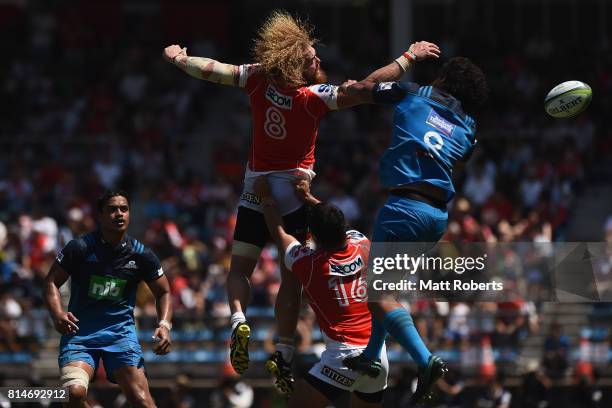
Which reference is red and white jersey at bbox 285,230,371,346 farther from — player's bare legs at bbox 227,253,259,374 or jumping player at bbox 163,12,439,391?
player's bare legs at bbox 227,253,259,374

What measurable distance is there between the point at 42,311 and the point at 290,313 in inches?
380

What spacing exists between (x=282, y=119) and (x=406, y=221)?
1547 mm

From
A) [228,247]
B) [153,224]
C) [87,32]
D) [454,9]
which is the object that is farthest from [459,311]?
[87,32]

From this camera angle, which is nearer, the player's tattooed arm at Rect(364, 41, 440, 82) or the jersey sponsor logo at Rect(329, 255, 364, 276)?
the player's tattooed arm at Rect(364, 41, 440, 82)

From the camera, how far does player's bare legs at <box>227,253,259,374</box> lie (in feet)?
35.1

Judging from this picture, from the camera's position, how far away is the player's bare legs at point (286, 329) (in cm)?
1100

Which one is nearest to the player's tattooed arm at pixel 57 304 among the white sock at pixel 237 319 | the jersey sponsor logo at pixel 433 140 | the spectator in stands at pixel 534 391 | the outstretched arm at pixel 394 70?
the white sock at pixel 237 319

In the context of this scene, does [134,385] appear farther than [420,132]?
Yes

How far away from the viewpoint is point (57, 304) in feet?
35.6

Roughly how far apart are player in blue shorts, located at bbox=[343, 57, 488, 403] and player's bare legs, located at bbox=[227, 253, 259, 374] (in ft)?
3.86

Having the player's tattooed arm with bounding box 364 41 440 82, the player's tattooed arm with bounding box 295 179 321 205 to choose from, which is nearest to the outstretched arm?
the player's tattooed arm with bounding box 364 41 440 82

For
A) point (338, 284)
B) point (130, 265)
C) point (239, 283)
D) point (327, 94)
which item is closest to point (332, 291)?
point (338, 284)

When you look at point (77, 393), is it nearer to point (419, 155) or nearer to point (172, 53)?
point (172, 53)

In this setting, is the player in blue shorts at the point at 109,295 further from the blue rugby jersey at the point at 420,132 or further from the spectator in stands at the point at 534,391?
the spectator in stands at the point at 534,391
